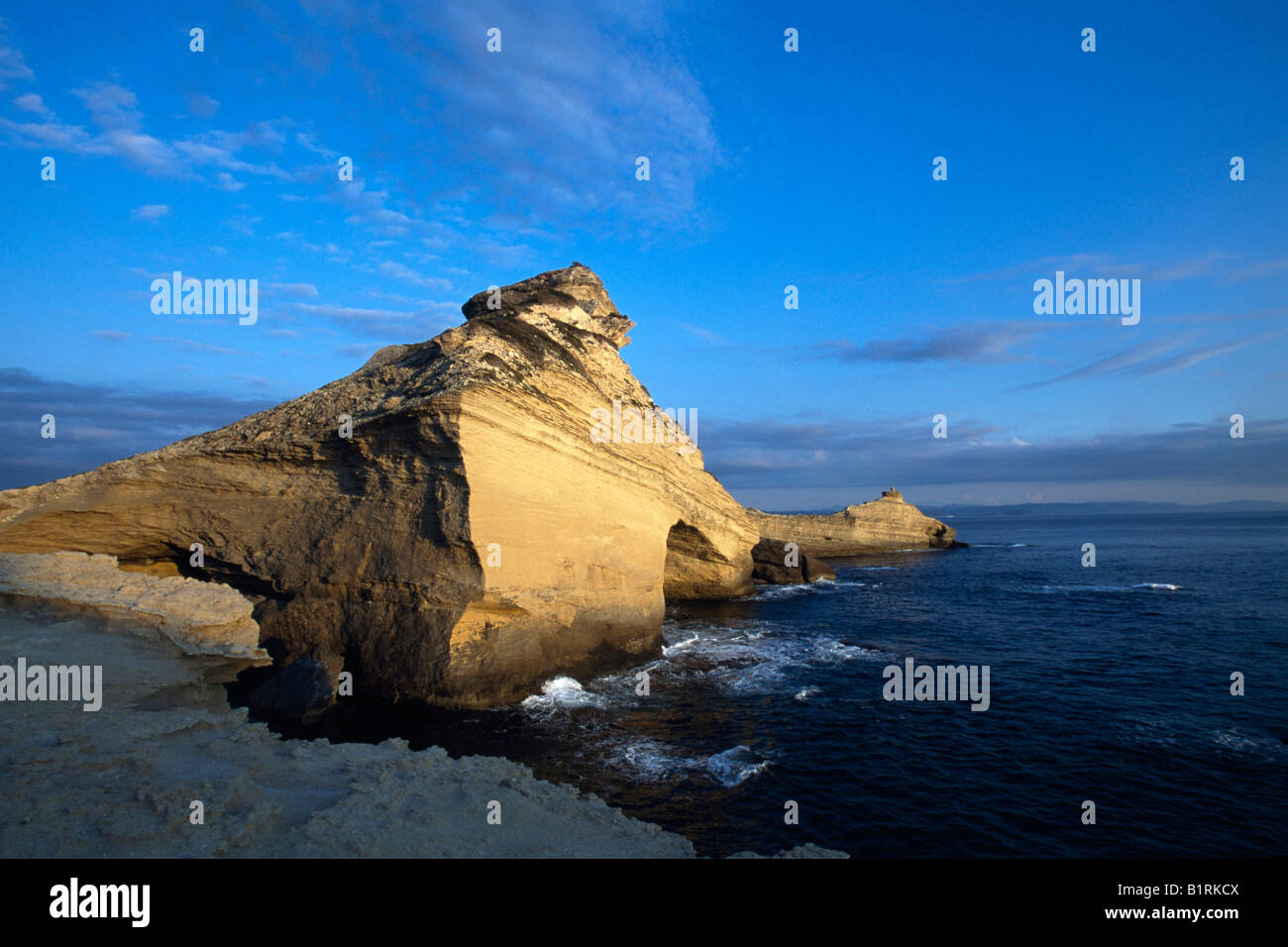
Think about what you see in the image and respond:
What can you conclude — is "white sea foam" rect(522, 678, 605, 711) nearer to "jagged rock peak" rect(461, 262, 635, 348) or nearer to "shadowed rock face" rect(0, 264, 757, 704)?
"shadowed rock face" rect(0, 264, 757, 704)

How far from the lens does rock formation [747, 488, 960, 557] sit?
59125 millimetres

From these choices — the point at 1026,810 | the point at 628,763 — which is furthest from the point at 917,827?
the point at 628,763

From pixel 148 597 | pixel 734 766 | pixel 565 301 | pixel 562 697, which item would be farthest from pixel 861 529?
pixel 148 597

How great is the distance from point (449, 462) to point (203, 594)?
8.26 meters

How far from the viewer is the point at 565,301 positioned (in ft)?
85.6

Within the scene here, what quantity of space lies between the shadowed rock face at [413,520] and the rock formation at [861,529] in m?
40.5

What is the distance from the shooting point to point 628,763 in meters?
11.7

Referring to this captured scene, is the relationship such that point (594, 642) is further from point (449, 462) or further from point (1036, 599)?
point (1036, 599)

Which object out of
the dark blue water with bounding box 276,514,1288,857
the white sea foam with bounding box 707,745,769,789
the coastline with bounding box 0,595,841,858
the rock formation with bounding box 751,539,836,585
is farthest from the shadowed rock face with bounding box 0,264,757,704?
the rock formation with bounding box 751,539,836,585

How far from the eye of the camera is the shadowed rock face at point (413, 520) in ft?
48.8

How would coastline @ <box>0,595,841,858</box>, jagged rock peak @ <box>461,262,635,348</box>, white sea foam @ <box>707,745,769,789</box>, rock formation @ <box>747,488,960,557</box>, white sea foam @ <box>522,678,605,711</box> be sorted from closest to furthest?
coastline @ <box>0,595,841,858</box>, white sea foam @ <box>707,745,769,789</box>, white sea foam @ <box>522,678,605,711</box>, jagged rock peak @ <box>461,262,635,348</box>, rock formation @ <box>747,488,960,557</box>

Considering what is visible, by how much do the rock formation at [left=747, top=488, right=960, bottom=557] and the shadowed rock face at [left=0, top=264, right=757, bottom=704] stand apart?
40.5 m

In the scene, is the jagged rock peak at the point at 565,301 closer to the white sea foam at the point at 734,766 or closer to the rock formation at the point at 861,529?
the white sea foam at the point at 734,766

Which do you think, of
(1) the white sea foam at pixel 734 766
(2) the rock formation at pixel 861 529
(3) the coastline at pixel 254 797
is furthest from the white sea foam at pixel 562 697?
(2) the rock formation at pixel 861 529
